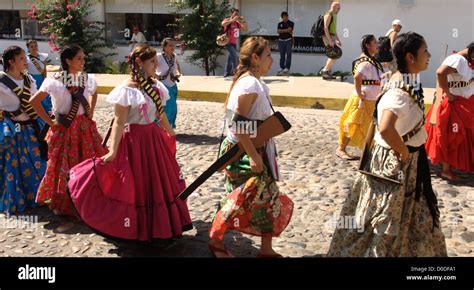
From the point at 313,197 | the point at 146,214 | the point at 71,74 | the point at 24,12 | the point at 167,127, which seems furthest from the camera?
the point at 24,12

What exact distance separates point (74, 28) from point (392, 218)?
16.6 m

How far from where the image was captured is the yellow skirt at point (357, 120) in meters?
7.91

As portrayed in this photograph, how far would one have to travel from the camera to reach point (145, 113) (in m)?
5.05

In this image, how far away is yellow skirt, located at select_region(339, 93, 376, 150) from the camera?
7910 millimetres

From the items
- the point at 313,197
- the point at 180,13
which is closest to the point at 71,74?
the point at 313,197

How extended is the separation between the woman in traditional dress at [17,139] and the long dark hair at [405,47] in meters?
3.89

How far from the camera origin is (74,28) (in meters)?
18.8

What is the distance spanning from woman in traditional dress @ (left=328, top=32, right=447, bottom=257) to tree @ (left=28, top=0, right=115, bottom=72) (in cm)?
1605

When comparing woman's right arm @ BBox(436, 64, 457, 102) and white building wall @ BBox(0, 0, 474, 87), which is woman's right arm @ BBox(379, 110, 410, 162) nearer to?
woman's right arm @ BBox(436, 64, 457, 102)

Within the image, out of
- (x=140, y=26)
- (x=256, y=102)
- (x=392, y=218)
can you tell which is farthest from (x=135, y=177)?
(x=140, y=26)

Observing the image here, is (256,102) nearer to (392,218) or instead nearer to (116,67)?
(392,218)

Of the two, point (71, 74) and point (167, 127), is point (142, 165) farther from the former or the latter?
point (71, 74)

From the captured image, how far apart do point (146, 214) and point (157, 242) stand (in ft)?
1.10

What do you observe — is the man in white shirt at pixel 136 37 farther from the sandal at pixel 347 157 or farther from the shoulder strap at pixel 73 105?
the shoulder strap at pixel 73 105
